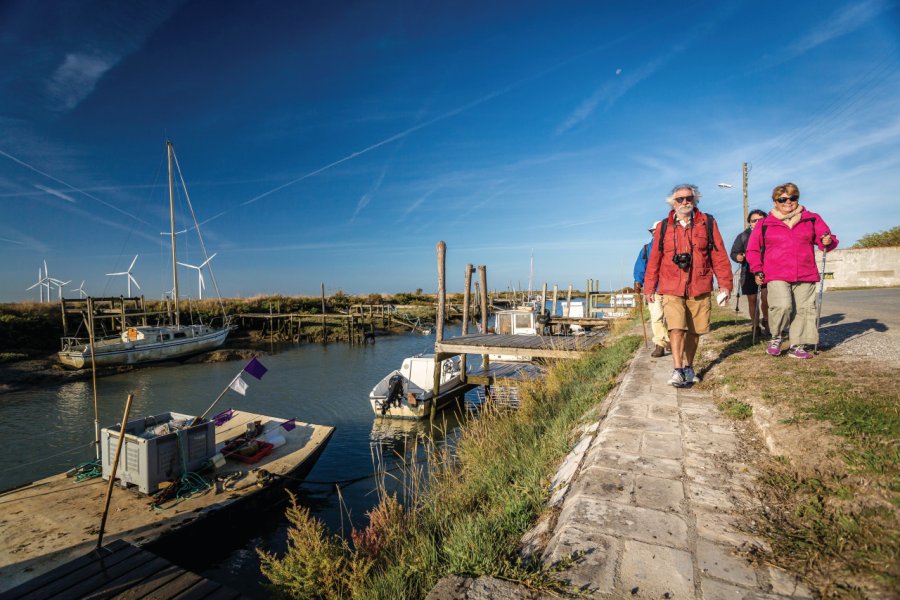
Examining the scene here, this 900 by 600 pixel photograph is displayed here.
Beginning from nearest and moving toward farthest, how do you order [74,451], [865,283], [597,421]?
[597,421] → [74,451] → [865,283]

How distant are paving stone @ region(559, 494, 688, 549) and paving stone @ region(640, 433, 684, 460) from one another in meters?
0.80

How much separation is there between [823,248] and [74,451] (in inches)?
690

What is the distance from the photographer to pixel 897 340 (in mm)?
5477

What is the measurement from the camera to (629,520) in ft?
7.38

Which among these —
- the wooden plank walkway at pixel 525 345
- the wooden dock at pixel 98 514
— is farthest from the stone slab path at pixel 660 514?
the wooden plank walkway at pixel 525 345

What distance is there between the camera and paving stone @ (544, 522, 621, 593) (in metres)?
1.81

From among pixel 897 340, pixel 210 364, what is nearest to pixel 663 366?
pixel 897 340

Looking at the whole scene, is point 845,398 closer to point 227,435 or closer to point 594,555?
point 594,555

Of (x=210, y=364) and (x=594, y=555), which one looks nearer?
(x=594, y=555)

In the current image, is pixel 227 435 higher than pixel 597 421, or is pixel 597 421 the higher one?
pixel 597 421

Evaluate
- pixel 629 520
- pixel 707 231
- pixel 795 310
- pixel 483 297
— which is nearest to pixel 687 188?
pixel 707 231

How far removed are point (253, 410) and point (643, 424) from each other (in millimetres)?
15456

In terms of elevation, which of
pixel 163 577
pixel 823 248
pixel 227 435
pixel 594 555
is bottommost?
pixel 227 435

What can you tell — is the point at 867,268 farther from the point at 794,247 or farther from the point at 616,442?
the point at 616,442
